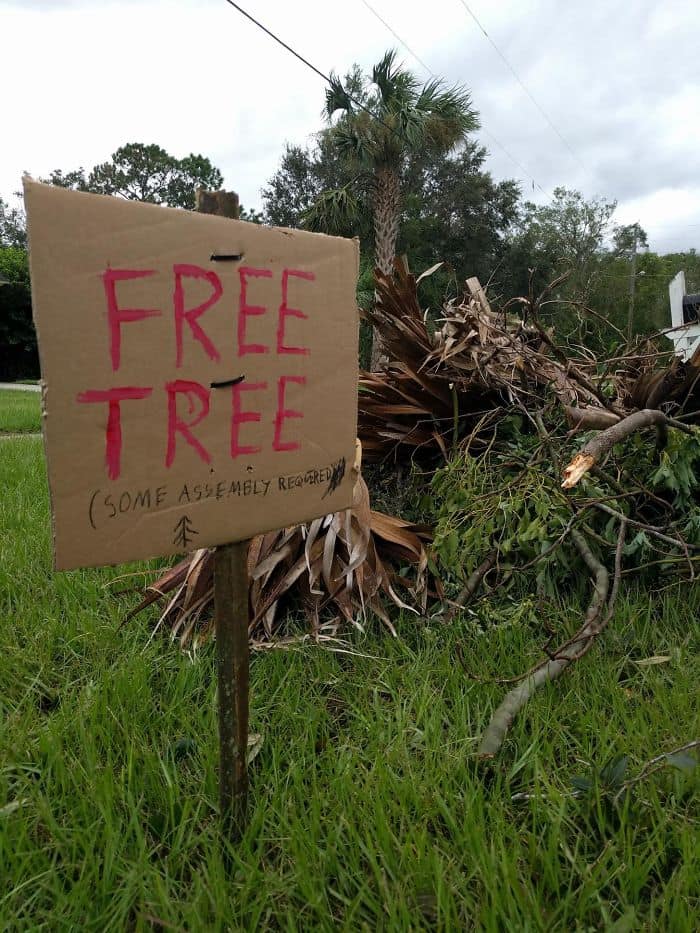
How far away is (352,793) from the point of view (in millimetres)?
1352

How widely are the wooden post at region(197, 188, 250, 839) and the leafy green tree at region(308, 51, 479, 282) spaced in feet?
47.3

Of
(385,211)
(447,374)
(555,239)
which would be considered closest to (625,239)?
(555,239)

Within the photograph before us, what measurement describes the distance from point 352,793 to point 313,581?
3.18 feet

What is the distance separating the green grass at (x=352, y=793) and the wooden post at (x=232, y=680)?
6 cm

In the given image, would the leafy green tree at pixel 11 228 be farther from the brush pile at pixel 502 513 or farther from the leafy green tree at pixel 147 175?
the brush pile at pixel 502 513

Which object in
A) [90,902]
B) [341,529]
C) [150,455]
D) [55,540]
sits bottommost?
[90,902]

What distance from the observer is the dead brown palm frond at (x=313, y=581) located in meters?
2.22

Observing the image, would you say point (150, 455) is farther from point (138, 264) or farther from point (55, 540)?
point (138, 264)

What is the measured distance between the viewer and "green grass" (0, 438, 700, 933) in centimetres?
111

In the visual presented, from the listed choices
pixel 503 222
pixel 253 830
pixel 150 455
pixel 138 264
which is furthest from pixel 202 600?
pixel 503 222

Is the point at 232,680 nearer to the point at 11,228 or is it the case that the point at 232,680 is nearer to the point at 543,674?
the point at 543,674

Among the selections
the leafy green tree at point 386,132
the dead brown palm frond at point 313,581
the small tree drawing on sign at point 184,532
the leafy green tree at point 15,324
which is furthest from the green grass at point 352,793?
the leafy green tree at point 15,324

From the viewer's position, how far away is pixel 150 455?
42.6 inches

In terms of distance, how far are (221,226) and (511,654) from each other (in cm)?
148
